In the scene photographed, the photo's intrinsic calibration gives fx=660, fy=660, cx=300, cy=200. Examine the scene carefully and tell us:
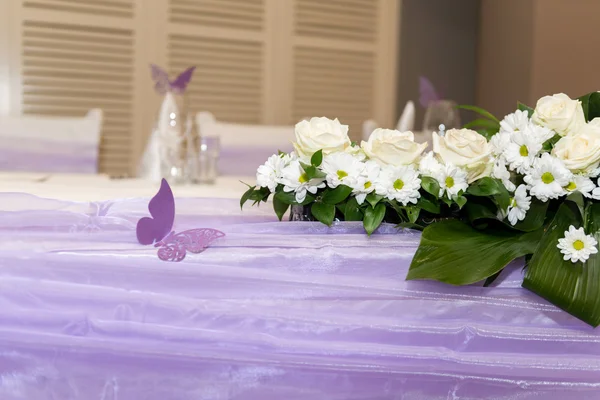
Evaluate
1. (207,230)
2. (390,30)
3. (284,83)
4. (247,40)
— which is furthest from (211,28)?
(207,230)

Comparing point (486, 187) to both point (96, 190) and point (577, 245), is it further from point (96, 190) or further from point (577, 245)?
point (96, 190)

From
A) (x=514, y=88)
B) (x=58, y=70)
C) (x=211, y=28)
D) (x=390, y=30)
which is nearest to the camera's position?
(x=58, y=70)

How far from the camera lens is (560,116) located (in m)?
0.79

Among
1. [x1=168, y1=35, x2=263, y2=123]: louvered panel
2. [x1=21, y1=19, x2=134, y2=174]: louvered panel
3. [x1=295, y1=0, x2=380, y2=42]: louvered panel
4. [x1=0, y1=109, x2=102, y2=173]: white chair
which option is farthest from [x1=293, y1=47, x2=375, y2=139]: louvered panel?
[x1=0, y1=109, x2=102, y2=173]: white chair

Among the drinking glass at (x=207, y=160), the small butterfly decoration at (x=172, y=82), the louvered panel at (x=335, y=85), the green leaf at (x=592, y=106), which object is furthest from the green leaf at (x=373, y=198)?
the louvered panel at (x=335, y=85)

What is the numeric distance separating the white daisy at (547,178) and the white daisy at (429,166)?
0.10 metres

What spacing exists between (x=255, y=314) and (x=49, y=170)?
1.64m

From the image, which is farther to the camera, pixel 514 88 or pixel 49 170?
pixel 514 88

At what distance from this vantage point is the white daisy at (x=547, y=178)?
0.75 meters

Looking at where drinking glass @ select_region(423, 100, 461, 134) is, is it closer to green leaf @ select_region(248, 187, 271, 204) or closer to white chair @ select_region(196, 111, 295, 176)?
white chair @ select_region(196, 111, 295, 176)

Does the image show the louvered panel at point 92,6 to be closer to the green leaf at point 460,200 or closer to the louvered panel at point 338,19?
the louvered panel at point 338,19

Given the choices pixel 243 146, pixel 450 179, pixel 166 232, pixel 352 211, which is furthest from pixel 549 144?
pixel 243 146

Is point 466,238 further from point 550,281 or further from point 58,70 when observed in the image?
point 58,70

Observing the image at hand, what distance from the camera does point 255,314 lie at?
0.77m
